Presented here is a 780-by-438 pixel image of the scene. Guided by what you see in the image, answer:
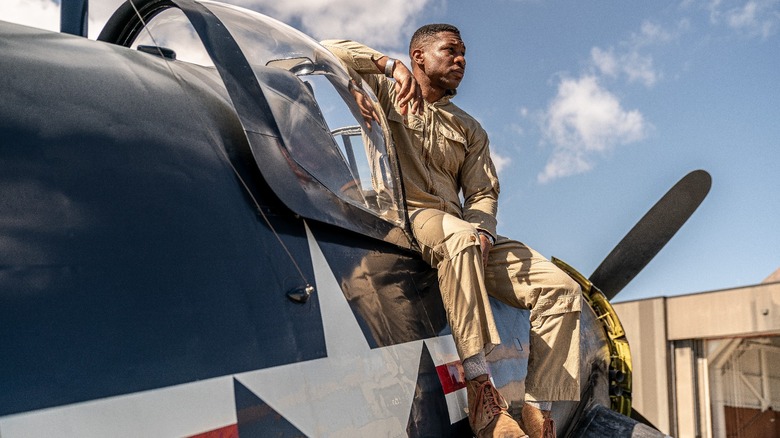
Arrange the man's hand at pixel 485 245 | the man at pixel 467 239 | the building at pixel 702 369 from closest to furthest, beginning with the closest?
the man at pixel 467 239 < the man's hand at pixel 485 245 < the building at pixel 702 369

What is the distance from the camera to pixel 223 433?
1.71 m

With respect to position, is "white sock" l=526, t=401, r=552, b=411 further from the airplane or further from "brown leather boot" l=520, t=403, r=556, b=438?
the airplane

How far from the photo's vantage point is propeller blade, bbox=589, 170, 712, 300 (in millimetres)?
5695

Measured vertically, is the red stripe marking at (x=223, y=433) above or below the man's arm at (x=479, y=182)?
below

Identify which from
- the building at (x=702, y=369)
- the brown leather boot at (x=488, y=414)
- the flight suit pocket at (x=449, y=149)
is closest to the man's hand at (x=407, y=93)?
the flight suit pocket at (x=449, y=149)

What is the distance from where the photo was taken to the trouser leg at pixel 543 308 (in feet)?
10.0

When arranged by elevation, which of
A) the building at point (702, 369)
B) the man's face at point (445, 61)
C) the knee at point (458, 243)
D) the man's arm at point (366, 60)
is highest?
the man's face at point (445, 61)

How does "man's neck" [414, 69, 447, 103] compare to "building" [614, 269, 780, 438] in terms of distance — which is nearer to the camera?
"man's neck" [414, 69, 447, 103]

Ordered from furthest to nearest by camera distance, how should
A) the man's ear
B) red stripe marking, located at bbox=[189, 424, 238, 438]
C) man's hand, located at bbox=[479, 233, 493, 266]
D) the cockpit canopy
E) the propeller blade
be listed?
the propeller blade → the man's ear → man's hand, located at bbox=[479, 233, 493, 266] → the cockpit canopy → red stripe marking, located at bbox=[189, 424, 238, 438]

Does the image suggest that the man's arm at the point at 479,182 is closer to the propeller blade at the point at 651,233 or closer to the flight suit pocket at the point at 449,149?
the flight suit pocket at the point at 449,149

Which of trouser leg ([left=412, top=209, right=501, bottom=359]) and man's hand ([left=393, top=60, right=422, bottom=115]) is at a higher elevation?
man's hand ([left=393, top=60, right=422, bottom=115])

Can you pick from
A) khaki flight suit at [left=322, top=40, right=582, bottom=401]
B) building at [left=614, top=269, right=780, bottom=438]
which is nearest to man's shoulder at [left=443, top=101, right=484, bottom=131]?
khaki flight suit at [left=322, top=40, right=582, bottom=401]

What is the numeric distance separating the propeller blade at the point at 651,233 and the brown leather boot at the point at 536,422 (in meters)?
2.86

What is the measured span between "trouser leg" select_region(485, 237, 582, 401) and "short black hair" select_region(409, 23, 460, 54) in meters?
1.22
